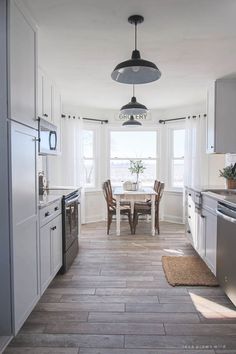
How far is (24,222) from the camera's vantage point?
2232mm

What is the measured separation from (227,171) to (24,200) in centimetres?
309

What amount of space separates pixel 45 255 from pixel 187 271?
5.70ft

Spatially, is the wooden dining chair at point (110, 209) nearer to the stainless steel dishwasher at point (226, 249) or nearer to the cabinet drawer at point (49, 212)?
the cabinet drawer at point (49, 212)

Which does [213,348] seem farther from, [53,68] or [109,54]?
[53,68]

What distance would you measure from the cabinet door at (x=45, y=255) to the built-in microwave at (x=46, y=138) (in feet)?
2.77

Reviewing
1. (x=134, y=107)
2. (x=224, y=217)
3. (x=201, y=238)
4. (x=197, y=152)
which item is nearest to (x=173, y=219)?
(x=197, y=152)

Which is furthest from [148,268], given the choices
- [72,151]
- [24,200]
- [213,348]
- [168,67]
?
[72,151]

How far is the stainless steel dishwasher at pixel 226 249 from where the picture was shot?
8.37ft

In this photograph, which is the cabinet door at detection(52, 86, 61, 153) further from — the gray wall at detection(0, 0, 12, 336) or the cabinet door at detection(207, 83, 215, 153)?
the cabinet door at detection(207, 83, 215, 153)

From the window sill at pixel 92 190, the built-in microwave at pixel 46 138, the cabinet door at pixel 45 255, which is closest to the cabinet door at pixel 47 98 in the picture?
the built-in microwave at pixel 46 138

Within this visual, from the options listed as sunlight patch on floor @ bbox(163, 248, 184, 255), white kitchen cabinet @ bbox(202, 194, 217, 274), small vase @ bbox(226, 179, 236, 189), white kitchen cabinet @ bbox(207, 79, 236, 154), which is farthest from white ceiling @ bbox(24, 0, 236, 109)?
sunlight patch on floor @ bbox(163, 248, 184, 255)

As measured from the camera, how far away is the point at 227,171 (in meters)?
4.25

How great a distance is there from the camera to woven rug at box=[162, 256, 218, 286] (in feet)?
10.4

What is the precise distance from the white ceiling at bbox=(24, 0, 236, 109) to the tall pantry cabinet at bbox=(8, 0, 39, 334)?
0.32 m
